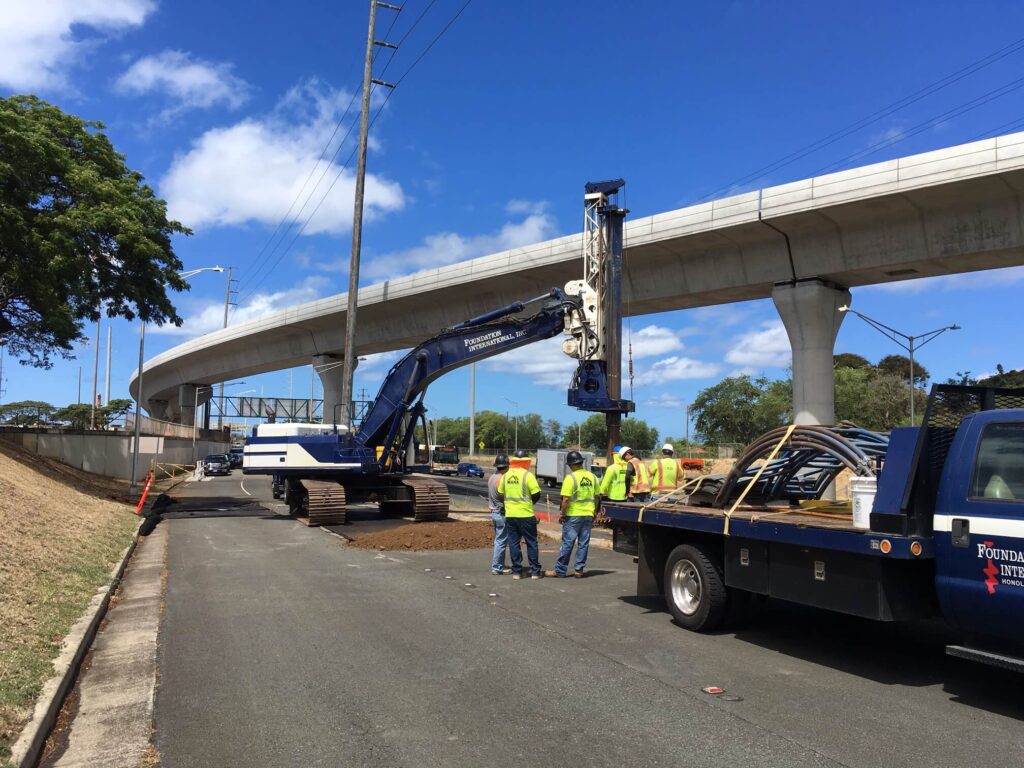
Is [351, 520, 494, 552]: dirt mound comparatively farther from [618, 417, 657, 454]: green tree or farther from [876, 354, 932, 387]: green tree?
[618, 417, 657, 454]: green tree

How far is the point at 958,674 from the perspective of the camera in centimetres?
645

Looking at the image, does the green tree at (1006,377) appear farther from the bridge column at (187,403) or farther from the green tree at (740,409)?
the bridge column at (187,403)

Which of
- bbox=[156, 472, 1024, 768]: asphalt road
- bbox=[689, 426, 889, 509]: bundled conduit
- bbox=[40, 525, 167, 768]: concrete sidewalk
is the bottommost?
bbox=[40, 525, 167, 768]: concrete sidewalk

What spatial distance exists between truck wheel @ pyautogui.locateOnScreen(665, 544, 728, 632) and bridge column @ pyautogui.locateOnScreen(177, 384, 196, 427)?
60142 mm

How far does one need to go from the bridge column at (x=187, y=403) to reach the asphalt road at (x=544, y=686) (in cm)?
5663

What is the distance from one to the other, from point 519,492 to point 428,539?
4466 mm

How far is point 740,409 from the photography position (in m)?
65.4

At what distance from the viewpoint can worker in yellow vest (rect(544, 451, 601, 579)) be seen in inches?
436

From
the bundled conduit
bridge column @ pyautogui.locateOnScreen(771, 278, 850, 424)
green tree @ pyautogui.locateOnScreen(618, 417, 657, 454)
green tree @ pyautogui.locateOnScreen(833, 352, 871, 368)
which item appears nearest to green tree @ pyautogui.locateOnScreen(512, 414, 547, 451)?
green tree @ pyautogui.locateOnScreen(618, 417, 657, 454)

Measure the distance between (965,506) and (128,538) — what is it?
47.7 feet

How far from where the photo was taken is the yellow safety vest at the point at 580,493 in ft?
36.2

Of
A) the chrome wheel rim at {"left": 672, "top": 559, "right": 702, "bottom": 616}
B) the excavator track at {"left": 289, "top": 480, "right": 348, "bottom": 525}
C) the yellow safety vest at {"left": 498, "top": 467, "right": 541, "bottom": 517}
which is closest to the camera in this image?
the chrome wheel rim at {"left": 672, "top": 559, "right": 702, "bottom": 616}

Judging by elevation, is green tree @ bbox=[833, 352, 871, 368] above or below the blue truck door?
above

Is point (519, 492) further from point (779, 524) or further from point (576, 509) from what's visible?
point (779, 524)
